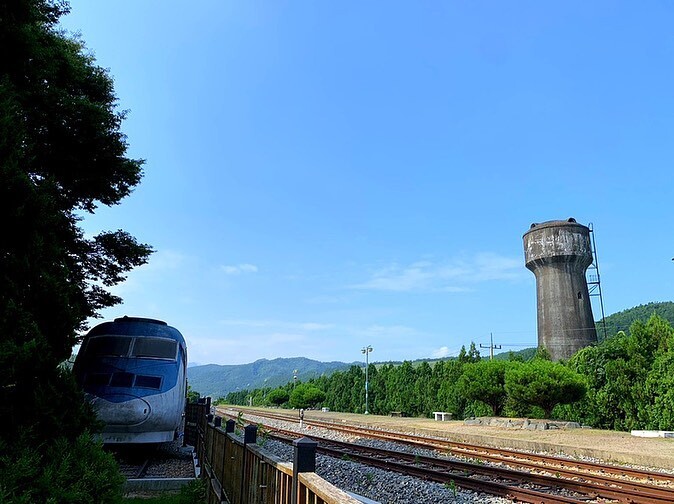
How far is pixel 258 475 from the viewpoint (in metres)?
4.57

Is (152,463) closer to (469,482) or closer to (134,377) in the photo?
(134,377)

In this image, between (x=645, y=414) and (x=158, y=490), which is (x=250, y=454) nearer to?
(x=158, y=490)

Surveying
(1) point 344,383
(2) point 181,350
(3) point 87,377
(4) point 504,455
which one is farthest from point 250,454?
(1) point 344,383

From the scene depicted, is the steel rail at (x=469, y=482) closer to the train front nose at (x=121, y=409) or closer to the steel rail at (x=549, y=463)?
the steel rail at (x=549, y=463)

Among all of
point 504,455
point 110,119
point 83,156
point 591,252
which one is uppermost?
point 591,252

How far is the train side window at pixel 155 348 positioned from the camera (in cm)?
1149

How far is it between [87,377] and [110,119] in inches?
229

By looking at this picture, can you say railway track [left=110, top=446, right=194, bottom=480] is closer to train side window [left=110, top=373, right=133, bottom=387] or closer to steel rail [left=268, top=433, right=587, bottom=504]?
train side window [left=110, top=373, right=133, bottom=387]

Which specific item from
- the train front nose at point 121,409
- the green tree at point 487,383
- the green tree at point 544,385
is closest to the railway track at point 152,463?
the train front nose at point 121,409

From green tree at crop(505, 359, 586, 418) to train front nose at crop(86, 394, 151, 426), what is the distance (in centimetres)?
1852

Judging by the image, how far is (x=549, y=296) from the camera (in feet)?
139

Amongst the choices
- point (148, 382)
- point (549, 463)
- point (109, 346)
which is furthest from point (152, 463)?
point (549, 463)

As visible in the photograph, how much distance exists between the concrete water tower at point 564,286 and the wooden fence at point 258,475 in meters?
39.2

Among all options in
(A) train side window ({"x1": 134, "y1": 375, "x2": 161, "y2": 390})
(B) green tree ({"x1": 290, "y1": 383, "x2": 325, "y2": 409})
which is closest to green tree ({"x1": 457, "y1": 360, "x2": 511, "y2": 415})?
(A) train side window ({"x1": 134, "y1": 375, "x2": 161, "y2": 390})
